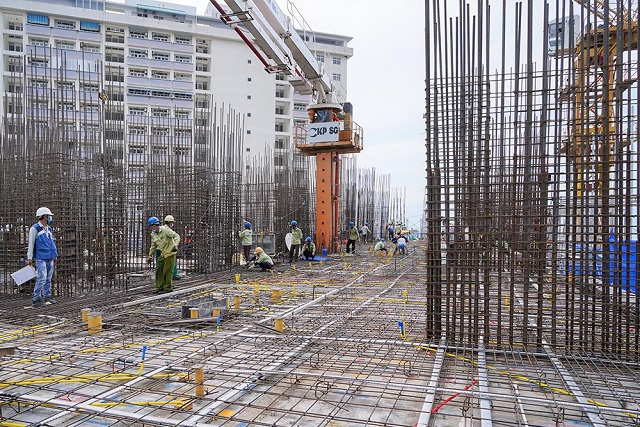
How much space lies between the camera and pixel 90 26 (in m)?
35.3

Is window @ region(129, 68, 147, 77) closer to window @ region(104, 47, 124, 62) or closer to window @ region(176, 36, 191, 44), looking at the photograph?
window @ region(104, 47, 124, 62)

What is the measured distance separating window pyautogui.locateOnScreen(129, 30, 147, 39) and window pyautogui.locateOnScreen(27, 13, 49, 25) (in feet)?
18.4

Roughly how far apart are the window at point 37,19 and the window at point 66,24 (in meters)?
0.69

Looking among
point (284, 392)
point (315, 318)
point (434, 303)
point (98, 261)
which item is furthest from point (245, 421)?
point (98, 261)

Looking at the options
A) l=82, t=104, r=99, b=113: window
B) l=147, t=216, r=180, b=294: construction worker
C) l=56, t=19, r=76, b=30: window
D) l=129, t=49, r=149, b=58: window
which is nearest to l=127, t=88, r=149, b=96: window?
l=129, t=49, r=149, b=58: window

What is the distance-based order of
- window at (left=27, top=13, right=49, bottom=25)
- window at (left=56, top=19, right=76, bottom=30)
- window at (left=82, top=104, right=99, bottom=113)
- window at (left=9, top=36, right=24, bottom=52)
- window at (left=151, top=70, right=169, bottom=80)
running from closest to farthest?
window at (left=82, top=104, right=99, bottom=113), window at (left=27, top=13, right=49, bottom=25), window at (left=9, top=36, right=24, bottom=52), window at (left=56, top=19, right=76, bottom=30), window at (left=151, top=70, right=169, bottom=80)

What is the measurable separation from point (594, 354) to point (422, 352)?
145cm

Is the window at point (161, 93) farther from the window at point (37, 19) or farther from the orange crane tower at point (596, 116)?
the orange crane tower at point (596, 116)

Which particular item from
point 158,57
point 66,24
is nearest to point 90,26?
point 66,24

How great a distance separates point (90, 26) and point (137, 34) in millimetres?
3216

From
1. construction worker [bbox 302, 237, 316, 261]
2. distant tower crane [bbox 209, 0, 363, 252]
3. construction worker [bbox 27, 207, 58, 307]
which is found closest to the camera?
construction worker [bbox 27, 207, 58, 307]

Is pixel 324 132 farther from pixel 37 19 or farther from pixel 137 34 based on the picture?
pixel 37 19

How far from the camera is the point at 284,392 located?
337 cm

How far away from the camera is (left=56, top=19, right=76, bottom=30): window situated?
1367 inches
